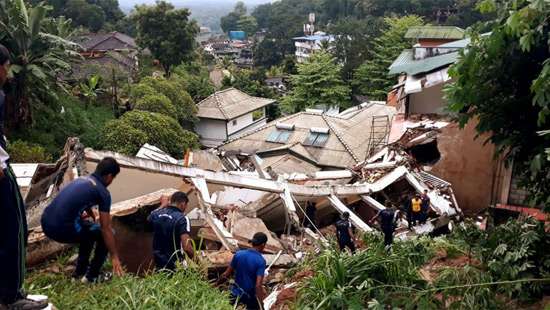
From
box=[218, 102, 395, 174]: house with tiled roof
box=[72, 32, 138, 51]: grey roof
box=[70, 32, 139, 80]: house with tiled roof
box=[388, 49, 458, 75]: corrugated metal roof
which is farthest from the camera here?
box=[72, 32, 138, 51]: grey roof

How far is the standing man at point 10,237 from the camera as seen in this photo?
331 cm

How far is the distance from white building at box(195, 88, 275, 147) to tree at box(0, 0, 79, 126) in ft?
42.1

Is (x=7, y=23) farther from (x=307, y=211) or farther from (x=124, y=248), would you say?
(x=124, y=248)

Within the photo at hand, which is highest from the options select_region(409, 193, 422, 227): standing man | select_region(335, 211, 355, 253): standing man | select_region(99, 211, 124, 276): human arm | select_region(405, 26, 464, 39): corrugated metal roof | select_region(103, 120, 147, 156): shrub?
select_region(405, 26, 464, 39): corrugated metal roof

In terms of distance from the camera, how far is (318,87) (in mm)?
35312

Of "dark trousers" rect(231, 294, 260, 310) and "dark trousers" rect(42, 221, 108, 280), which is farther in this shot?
"dark trousers" rect(231, 294, 260, 310)

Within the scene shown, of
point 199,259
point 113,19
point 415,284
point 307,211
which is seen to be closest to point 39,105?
point 307,211

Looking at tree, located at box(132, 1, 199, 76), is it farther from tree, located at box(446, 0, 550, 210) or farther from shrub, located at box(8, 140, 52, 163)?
tree, located at box(446, 0, 550, 210)

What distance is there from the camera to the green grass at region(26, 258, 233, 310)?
407cm

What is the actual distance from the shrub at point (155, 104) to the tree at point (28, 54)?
5315 mm

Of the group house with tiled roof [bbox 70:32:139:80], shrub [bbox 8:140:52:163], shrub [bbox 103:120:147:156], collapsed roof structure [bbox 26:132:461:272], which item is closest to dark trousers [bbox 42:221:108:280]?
collapsed roof structure [bbox 26:132:461:272]

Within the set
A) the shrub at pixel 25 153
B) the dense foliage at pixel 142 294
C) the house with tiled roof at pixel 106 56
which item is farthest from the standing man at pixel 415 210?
the house with tiled roof at pixel 106 56

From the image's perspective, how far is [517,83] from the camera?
16.2 ft

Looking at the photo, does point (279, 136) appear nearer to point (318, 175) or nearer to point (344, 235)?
point (318, 175)
